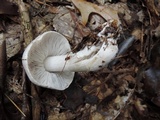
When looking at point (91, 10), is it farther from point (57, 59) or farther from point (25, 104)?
point (25, 104)

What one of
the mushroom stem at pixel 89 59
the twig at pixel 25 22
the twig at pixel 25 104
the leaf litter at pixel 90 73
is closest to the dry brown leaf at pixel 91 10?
the leaf litter at pixel 90 73

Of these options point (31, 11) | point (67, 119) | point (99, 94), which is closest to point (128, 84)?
point (99, 94)

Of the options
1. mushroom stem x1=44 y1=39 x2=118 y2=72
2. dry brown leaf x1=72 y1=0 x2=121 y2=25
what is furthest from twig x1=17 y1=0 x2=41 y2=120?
dry brown leaf x1=72 y1=0 x2=121 y2=25

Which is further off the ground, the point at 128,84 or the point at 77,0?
the point at 77,0

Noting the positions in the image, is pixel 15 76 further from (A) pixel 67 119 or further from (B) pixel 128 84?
(B) pixel 128 84

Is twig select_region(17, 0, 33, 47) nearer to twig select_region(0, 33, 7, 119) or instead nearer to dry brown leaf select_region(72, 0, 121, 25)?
twig select_region(0, 33, 7, 119)

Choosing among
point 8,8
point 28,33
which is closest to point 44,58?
point 28,33
